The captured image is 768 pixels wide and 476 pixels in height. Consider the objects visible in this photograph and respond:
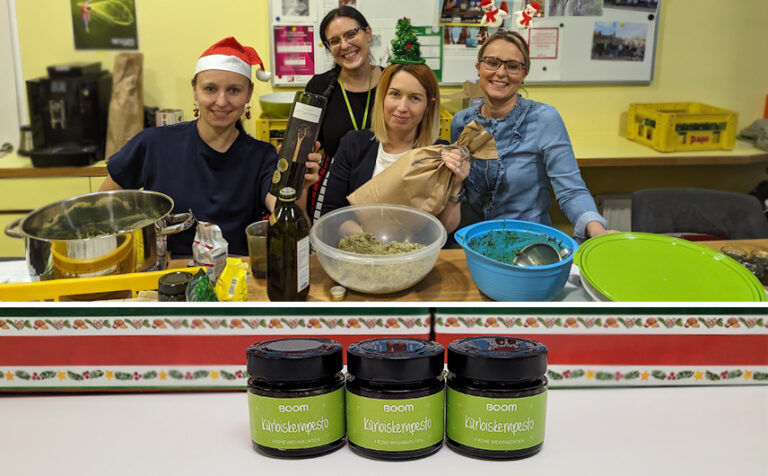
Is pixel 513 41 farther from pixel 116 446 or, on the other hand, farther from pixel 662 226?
pixel 116 446

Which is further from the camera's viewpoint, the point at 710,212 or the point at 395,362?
the point at 710,212

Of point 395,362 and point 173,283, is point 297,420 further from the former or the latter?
point 173,283

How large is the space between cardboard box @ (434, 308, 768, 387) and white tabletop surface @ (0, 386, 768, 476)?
2 cm

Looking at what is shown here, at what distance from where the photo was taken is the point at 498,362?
57 cm

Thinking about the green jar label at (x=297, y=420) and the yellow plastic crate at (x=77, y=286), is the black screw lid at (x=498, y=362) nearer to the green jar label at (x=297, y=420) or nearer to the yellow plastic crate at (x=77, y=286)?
the green jar label at (x=297, y=420)

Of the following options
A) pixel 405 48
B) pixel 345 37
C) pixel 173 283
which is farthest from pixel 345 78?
pixel 173 283

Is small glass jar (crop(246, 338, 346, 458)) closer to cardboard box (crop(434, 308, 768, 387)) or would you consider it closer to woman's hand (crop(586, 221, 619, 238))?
cardboard box (crop(434, 308, 768, 387))

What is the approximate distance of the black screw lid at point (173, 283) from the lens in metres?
0.71

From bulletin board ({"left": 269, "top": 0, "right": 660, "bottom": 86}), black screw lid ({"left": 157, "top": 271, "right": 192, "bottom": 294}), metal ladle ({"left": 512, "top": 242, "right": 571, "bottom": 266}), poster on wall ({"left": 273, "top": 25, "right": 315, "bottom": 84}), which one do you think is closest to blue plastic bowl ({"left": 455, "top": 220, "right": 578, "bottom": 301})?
metal ladle ({"left": 512, "top": 242, "right": 571, "bottom": 266})

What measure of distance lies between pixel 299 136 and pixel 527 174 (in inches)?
15.4

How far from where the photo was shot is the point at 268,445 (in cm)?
60

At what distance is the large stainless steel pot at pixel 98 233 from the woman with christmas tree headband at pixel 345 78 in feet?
1.15

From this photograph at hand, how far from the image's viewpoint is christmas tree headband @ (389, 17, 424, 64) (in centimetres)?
108

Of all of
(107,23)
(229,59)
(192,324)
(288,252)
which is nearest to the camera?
(192,324)
